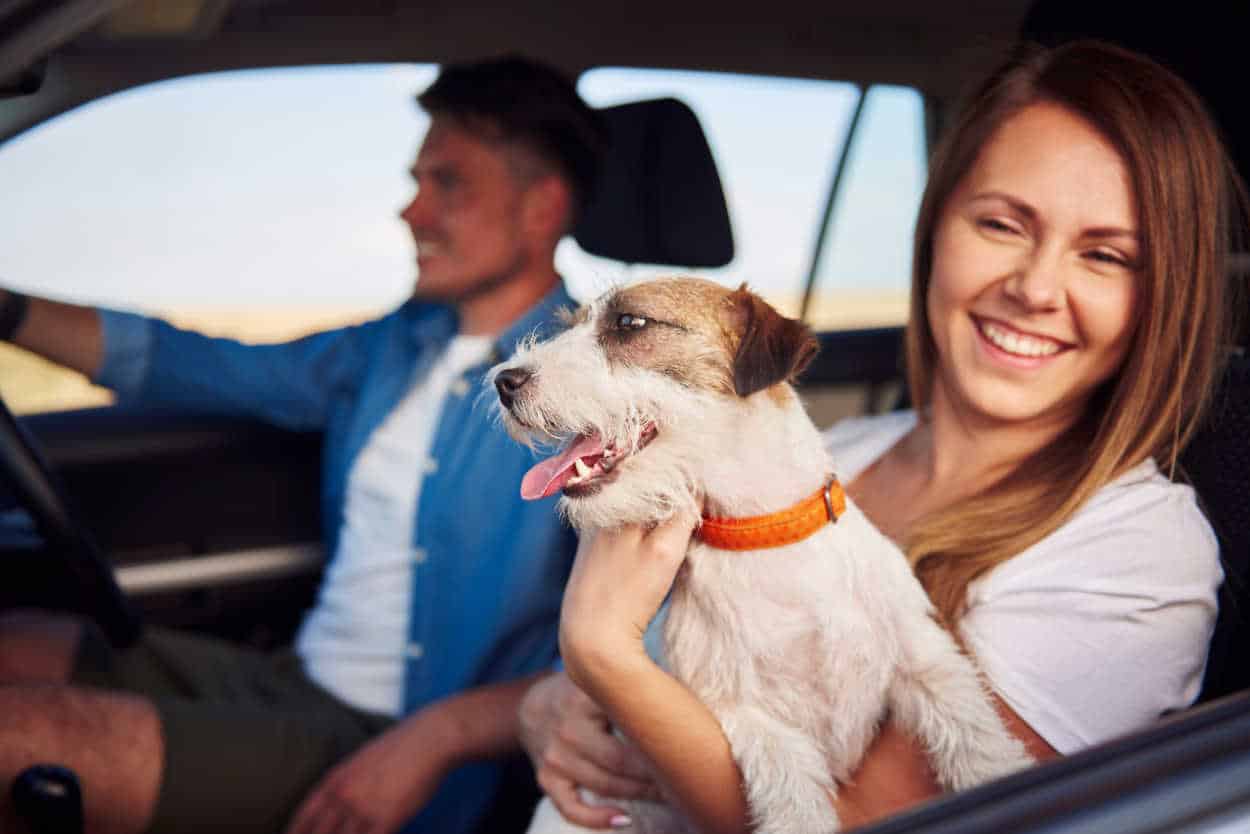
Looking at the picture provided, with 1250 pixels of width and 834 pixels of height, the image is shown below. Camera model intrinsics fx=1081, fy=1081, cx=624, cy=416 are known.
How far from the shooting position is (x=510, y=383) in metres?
1.65

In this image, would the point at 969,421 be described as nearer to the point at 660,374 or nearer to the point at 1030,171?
the point at 1030,171

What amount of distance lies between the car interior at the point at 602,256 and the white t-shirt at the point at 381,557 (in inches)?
18.2

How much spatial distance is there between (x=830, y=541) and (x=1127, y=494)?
554mm

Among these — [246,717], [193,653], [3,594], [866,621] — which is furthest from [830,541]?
[3,594]

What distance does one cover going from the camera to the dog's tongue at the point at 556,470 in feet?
5.14

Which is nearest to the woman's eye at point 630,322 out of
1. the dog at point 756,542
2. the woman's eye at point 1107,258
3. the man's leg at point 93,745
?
the dog at point 756,542

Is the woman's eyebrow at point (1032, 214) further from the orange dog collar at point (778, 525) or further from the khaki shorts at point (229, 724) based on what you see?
the khaki shorts at point (229, 724)

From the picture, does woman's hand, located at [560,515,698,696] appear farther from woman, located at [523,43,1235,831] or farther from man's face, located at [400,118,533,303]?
man's face, located at [400,118,533,303]

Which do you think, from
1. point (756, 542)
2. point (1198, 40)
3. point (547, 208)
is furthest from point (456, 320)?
point (1198, 40)

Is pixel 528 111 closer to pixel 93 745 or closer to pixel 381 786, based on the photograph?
pixel 381 786

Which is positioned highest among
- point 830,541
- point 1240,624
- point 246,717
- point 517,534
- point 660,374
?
point 660,374

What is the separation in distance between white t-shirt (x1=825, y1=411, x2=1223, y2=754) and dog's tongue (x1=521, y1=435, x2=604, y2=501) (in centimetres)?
72

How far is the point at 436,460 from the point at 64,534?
2.77 feet

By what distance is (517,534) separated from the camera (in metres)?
2.47
